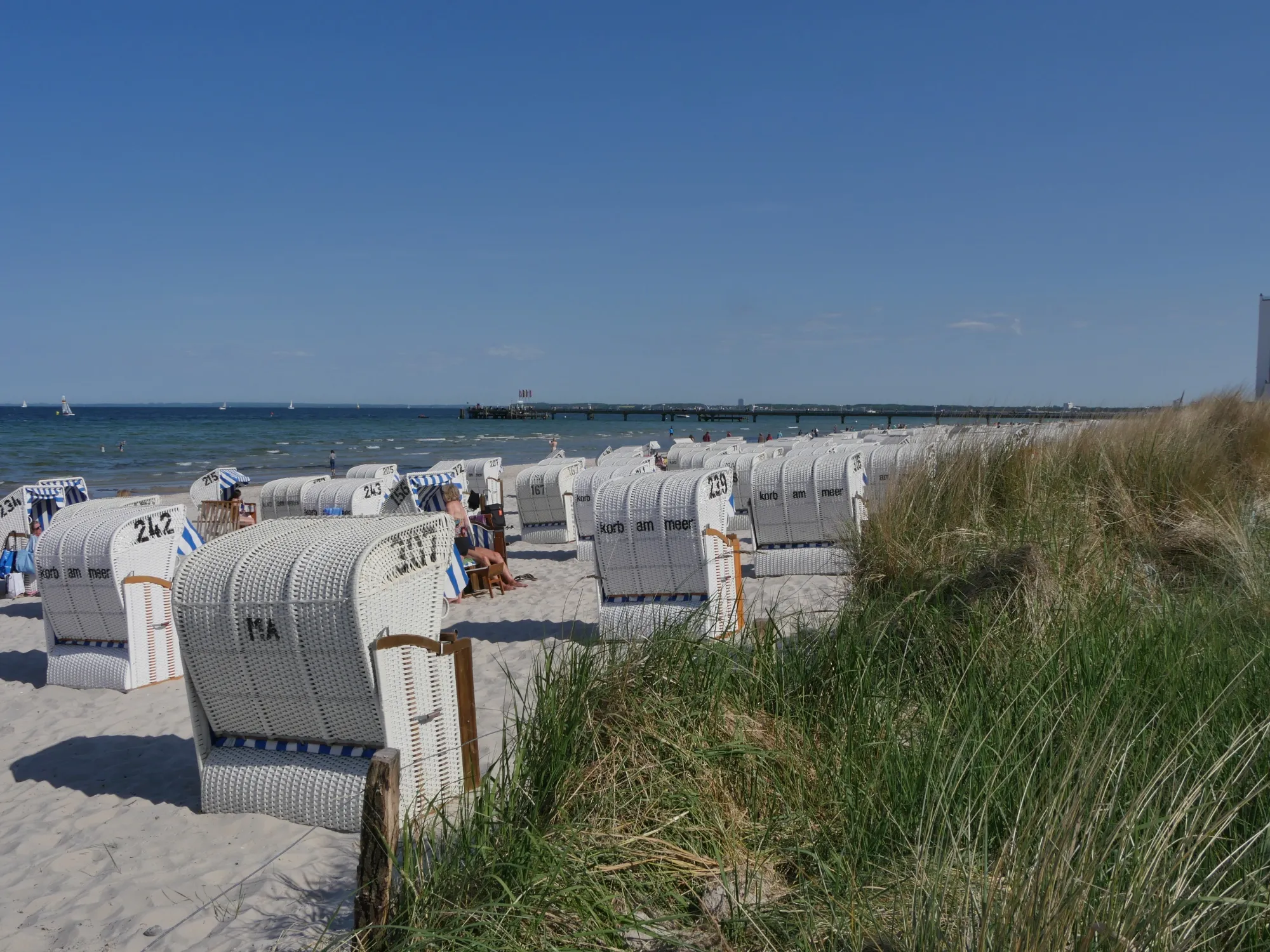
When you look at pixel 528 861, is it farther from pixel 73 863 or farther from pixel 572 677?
pixel 73 863

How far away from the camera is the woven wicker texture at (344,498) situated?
44.6 feet

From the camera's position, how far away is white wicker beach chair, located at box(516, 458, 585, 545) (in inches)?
608

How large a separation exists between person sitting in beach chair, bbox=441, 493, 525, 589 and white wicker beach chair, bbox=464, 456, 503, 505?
252 inches

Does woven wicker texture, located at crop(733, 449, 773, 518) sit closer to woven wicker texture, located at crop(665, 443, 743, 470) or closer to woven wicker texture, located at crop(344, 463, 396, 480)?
woven wicker texture, located at crop(665, 443, 743, 470)

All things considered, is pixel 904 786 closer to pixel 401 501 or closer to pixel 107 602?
pixel 107 602

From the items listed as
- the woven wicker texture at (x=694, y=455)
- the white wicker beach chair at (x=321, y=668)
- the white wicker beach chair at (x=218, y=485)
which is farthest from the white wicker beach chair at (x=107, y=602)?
the white wicker beach chair at (x=218, y=485)

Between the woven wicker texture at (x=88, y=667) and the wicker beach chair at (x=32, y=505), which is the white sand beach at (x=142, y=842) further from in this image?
the wicker beach chair at (x=32, y=505)

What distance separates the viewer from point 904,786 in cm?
310

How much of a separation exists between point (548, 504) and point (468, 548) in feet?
14.6

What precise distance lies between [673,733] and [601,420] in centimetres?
11282

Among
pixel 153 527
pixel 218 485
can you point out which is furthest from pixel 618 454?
pixel 153 527

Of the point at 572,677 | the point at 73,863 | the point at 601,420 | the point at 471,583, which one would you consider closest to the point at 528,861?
the point at 572,677

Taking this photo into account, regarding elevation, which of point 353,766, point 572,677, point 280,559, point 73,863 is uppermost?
point 280,559

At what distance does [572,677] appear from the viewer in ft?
11.6
